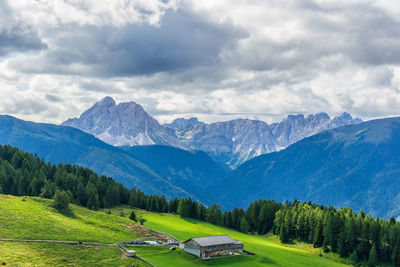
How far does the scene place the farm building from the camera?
100 meters

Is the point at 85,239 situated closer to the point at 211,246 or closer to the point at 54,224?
the point at 54,224

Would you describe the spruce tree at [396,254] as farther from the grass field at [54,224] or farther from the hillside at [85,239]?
the grass field at [54,224]

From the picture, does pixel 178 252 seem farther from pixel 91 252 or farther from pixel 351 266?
pixel 351 266

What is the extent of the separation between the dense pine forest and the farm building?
154 ft

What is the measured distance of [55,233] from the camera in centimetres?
10281

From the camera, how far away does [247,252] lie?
359 ft

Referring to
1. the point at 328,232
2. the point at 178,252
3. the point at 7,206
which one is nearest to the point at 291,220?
the point at 328,232

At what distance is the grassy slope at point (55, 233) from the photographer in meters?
84.9

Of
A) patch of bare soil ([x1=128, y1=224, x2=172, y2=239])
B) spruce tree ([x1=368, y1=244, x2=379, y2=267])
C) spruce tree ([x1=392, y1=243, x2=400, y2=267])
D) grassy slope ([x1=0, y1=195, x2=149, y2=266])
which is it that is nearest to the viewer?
grassy slope ([x1=0, y1=195, x2=149, y2=266])

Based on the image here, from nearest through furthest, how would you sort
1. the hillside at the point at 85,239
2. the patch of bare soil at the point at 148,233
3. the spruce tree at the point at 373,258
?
1. the hillside at the point at 85,239
2. the patch of bare soil at the point at 148,233
3. the spruce tree at the point at 373,258

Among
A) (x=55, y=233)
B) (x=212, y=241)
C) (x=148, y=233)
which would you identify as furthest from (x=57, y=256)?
(x=212, y=241)

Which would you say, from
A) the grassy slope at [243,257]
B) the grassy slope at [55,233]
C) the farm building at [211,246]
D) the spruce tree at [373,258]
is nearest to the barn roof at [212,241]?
the farm building at [211,246]

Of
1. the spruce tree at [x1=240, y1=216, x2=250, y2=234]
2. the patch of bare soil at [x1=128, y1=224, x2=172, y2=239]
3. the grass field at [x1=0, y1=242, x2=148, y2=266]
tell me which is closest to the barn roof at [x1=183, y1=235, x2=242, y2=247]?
the grass field at [x1=0, y1=242, x2=148, y2=266]

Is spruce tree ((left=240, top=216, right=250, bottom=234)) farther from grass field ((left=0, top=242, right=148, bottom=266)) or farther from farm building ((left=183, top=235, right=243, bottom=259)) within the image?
grass field ((left=0, top=242, right=148, bottom=266))
